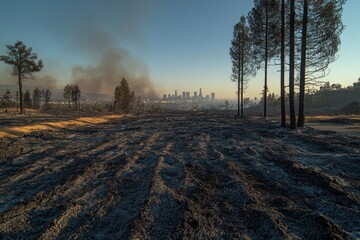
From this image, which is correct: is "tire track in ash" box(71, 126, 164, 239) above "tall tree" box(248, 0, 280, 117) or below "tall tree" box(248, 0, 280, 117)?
below

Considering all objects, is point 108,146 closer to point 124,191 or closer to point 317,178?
point 124,191

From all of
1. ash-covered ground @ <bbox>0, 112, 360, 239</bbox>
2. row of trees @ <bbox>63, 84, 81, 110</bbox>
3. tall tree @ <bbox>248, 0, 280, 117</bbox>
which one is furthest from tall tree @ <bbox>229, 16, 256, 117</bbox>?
row of trees @ <bbox>63, 84, 81, 110</bbox>

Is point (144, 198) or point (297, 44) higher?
point (297, 44)

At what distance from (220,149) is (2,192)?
7.34m

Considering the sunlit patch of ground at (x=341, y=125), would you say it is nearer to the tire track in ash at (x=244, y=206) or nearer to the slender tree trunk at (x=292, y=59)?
the slender tree trunk at (x=292, y=59)

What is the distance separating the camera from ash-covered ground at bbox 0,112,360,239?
3576 millimetres

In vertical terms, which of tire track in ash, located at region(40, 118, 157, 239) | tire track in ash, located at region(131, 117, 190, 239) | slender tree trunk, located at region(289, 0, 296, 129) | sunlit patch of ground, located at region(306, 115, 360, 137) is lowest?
tire track in ash, located at region(40, 118, 157, 239)

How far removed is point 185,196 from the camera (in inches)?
194

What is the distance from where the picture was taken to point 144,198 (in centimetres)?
486

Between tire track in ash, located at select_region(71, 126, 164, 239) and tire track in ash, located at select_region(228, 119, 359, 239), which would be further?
→ tire track in ash, located at select_region(71, 126, 164, 239)

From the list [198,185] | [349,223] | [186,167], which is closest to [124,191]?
[198,185]

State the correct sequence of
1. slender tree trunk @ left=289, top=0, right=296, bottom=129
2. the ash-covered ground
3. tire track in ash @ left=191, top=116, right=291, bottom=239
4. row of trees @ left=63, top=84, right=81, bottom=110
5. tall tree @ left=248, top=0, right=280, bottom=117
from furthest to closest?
row of trees @ left=63, top=84, right=81, bottom=110
tall tree @ left=248, top=0, right=280, bottom=117
slender tree trunk @ left=289, top=0, right=296, bottom=129
the ash-covered ground
tire track in ash @ left=191, top=116, right=291, bottom=239

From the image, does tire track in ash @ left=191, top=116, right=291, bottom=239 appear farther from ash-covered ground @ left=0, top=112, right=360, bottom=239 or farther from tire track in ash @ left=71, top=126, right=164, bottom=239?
tire track in ash @ left=71, top=126, right=164, bottom=239

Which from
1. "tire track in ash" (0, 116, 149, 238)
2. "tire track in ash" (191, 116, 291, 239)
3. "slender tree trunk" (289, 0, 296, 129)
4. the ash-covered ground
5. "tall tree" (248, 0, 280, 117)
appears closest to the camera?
"tire track in ash" (191, 116, 291, 239)
